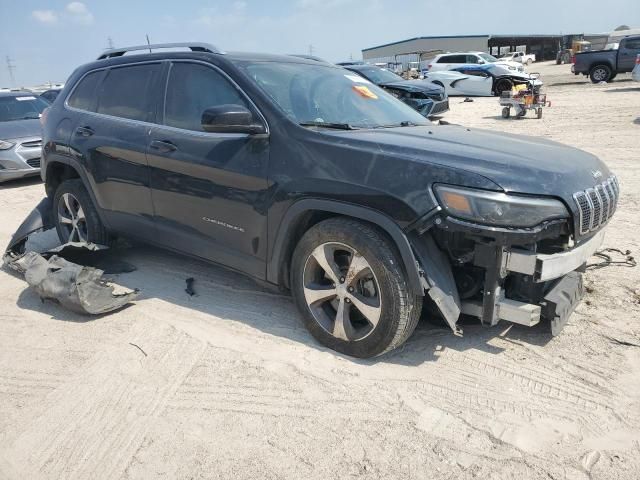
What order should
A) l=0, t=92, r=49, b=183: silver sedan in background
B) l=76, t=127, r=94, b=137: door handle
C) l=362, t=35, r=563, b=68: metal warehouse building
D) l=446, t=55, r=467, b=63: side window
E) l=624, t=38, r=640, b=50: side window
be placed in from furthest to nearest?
l=362, t=35, r=563, b=68: metal warehouse building → l=446, t=55, r=467, b=63: side window → l=624, t=38, r=640, b=50: side window → l=0, t=92, r=49, b=183: silver sedan in background → l=76, t=127, r=94, b=137: door handle

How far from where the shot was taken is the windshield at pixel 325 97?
11.8 ft

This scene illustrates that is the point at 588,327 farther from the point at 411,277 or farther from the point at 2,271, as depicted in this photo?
the point at 2,271

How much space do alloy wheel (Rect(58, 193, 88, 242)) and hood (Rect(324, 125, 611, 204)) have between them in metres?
3.00

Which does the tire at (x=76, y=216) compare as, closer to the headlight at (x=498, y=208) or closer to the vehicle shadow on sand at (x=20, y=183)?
the headlight at (x=498, y=208)

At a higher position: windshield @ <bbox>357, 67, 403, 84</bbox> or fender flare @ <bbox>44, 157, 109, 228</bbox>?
fender flare @ <bbox>44, 157, 109, 228</bbox>

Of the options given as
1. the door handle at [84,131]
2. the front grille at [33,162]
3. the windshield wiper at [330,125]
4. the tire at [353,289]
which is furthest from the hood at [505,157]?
the front grille at [33,162]

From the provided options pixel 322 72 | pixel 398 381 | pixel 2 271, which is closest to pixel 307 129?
pixel 322 72

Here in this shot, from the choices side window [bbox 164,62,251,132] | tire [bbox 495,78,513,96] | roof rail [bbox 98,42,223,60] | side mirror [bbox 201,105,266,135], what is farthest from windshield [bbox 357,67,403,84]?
side mirror [bbox 201,105,266,135]

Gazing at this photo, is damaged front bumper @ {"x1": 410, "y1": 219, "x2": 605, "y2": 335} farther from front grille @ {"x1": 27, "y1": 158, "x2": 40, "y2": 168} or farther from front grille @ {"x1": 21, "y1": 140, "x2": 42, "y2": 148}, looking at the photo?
front grille @ {"x1": 21, "y1": 140, "x2": 42, "y2": 148}

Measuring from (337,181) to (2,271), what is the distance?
Result: 3.82m

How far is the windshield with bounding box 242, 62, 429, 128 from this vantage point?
11.8ft

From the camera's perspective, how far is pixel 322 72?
13.8ft

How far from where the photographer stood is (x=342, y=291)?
10.6 feet

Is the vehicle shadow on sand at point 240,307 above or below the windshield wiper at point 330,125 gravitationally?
below
